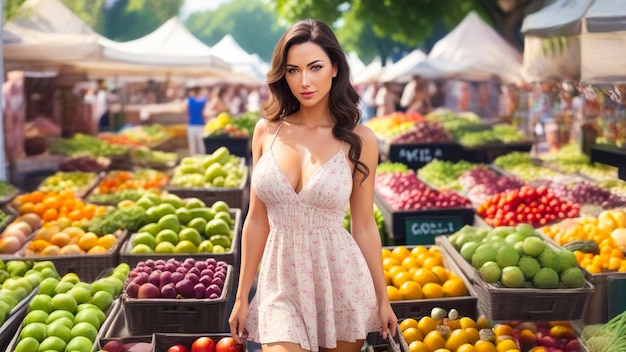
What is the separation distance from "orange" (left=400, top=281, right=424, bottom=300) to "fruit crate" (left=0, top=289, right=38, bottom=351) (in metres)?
2.30

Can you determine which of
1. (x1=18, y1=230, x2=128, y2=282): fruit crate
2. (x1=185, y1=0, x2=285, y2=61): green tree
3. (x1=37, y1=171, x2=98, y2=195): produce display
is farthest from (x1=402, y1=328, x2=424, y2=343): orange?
(x1=185, y1=0, x2=285, y2=61): green tree

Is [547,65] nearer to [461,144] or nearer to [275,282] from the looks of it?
[461,144]

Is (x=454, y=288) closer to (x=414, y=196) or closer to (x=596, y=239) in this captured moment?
(x=596, y=239)

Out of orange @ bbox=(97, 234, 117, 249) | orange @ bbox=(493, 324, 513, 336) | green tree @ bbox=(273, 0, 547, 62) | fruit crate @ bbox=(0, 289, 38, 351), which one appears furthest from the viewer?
green tree @ bbox=(273, 0, 547, 62)

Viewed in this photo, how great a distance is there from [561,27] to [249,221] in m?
3.61

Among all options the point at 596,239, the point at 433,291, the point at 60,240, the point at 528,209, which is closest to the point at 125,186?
the point at 60,240

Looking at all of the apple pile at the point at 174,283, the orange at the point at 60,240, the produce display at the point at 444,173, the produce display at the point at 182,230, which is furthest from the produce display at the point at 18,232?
the produce display at the point at 444,173

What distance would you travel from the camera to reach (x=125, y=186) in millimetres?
9953

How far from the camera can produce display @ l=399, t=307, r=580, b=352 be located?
4418 mm

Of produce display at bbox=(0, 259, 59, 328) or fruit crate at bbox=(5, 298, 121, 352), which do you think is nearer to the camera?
fruit crate at bbox=(5, 298, 121, 352)

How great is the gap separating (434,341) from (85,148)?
34.8ft

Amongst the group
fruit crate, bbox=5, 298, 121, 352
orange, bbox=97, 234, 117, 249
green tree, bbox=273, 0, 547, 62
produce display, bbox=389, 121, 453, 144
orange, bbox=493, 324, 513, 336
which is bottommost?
orange, bbox=493, 324, 513, 336

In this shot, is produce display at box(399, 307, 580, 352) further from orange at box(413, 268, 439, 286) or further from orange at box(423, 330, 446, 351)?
orange at box(413, 268, 439, 286)

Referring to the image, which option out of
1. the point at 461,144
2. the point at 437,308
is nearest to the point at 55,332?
the point at 437,308
